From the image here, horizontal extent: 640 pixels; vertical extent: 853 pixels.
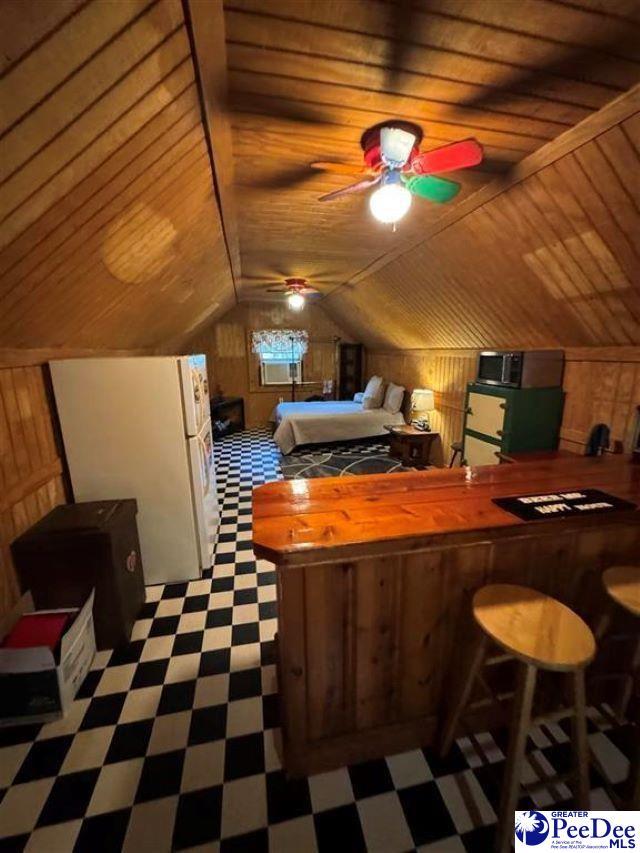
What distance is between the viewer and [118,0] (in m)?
0.89

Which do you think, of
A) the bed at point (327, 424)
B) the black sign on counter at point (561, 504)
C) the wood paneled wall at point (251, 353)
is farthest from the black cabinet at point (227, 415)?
the black sign on counter at point (561, 504)

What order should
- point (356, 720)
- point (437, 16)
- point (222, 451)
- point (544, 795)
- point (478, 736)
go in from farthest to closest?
point (222, 451), point (478, 736), point (356, 720), point (544, 795), point (437, 16)

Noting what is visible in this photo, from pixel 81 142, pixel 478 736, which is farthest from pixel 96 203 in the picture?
pixel 478 736

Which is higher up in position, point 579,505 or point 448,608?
point 579,505

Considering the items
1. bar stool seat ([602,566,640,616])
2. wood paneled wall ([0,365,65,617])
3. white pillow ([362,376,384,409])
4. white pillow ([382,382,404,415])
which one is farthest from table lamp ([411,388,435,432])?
wood paneled wall ([0,365,65,617])

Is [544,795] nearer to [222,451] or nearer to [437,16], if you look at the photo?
[437,16]

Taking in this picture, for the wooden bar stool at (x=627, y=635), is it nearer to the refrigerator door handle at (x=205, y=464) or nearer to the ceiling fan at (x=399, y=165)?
the ceiling fan at (x=399, y=165)

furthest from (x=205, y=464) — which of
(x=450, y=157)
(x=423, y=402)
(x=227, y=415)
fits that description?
(x=227, y=415)

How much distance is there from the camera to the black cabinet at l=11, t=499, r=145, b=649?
190cm

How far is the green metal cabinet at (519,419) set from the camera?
9.84 feet

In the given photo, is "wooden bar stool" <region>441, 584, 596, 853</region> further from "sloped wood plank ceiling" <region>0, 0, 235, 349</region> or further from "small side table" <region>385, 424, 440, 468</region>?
"small side table" <region>385, 424, 440, 468</region>

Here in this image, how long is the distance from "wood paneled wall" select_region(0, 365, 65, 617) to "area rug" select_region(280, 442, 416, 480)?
9.25 feet

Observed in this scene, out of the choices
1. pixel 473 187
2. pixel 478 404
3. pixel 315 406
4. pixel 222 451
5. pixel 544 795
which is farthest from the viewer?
pixel 315 406

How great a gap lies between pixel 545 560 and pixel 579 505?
274mm
